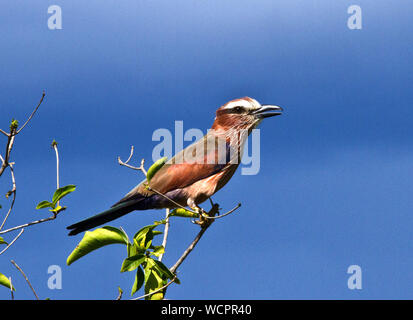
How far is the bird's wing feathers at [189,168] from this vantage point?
6.10m

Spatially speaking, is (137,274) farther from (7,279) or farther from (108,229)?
(7,279)

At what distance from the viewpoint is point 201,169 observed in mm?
6234

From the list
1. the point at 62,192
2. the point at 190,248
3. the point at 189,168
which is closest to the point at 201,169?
the point at 189,168

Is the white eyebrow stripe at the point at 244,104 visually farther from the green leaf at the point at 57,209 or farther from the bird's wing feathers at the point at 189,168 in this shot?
the green leaf at the point at 57,209

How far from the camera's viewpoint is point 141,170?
538 cm

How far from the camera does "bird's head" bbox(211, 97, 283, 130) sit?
6.60 metres

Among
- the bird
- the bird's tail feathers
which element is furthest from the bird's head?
the bird's tail feathers

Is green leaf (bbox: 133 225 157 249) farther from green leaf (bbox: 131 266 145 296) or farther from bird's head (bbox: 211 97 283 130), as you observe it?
bird's head (bbox: 211 97 283 130)

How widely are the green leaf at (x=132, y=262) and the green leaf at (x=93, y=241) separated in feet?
0.80

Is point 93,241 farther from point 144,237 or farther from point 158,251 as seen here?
point 158,251

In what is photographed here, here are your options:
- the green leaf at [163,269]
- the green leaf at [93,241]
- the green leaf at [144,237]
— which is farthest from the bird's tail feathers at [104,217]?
the green leaf at [163,269]

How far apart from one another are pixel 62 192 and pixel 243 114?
2.66 meters
